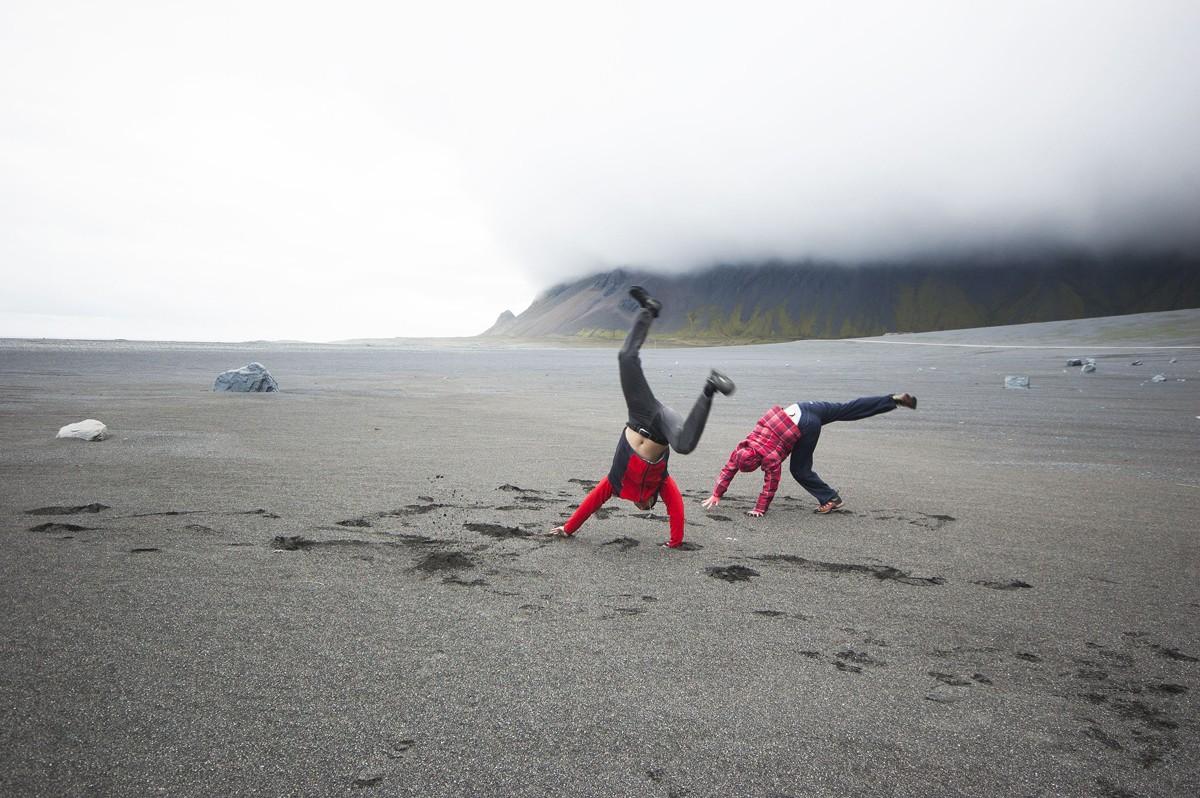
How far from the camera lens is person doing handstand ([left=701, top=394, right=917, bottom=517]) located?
735cm

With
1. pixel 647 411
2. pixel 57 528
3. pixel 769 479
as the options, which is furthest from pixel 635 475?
pixel 57 528

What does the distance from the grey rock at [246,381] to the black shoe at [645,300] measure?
2108cm

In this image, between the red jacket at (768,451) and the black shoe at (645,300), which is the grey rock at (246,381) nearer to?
the red jacket at (768,451)

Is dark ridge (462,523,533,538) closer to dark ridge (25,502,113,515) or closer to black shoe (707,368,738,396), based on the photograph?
black shoe (707,368,738,396)

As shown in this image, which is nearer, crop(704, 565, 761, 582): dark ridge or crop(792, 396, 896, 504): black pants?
crop(704, 565, 761, 582): dark ridge

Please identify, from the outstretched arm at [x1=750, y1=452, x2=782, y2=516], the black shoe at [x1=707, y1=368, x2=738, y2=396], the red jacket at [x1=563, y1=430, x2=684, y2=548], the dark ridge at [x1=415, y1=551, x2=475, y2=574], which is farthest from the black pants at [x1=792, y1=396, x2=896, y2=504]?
the dark ridge at [x1=415, y1=551, x2=475, y2=574]

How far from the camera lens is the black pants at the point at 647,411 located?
5118 mm

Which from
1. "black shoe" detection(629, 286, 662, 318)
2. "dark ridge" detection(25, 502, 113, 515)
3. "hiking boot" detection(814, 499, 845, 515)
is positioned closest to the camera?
"black shoe" detection(629, 286, 662, 318)

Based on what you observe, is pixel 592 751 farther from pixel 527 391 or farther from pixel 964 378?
pixel 964 378

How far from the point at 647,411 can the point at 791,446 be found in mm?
2641

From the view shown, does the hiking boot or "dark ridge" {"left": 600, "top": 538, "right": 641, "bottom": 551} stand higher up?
the hiking boot

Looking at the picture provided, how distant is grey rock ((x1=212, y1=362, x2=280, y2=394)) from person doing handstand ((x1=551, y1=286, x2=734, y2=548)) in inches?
797

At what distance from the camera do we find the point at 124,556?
523cm

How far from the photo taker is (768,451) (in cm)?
742
